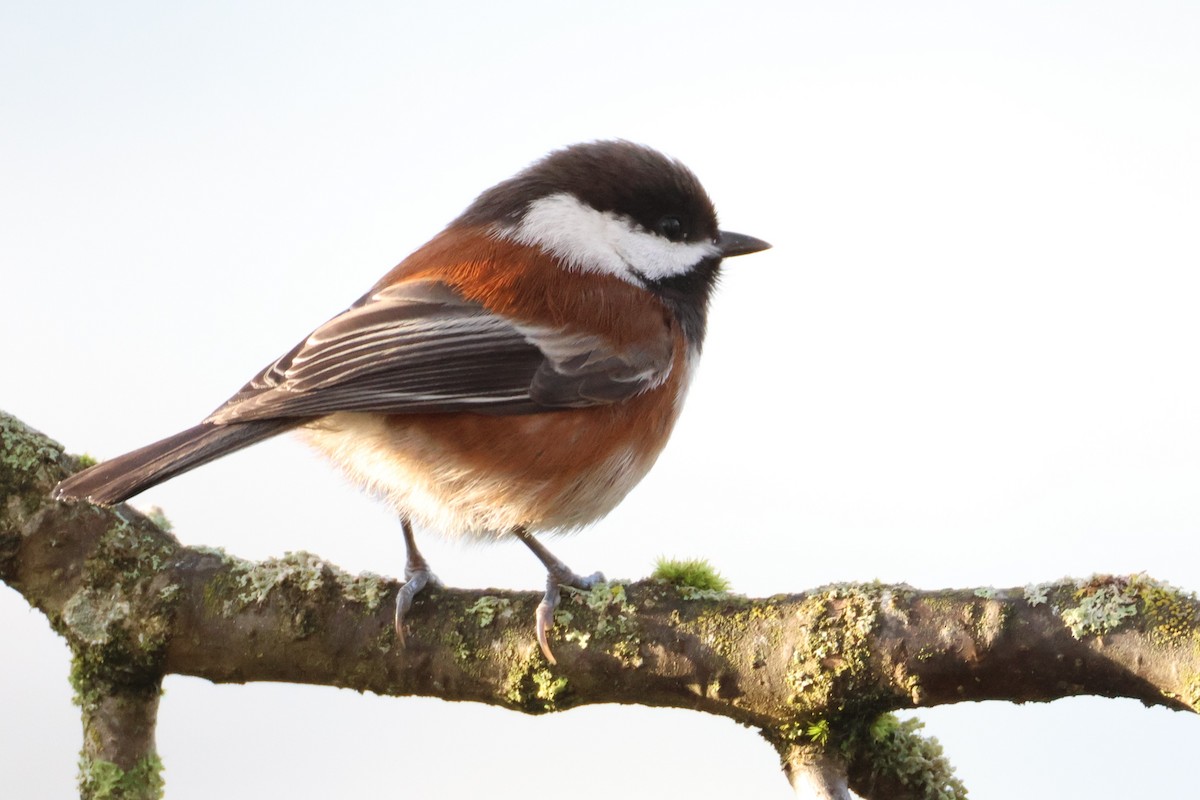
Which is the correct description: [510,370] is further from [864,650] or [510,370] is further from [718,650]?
[864,650]

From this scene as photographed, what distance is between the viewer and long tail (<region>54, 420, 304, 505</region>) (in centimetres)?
246

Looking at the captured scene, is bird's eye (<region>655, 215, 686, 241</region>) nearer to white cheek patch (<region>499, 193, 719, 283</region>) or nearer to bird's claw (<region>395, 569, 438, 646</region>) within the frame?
white cheek patch (<region>499, 193, 719, 283</region>)

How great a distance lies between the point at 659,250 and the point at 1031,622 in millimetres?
1914

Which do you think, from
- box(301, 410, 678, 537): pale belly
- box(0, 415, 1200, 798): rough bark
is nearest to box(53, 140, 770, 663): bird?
box(301, 410, 678, 537): pale belly

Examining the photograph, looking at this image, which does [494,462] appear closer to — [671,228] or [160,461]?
[160,461]

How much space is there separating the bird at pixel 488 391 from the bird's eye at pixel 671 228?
0.23 m

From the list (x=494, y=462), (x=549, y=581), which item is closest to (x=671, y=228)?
(x=494, y=462)

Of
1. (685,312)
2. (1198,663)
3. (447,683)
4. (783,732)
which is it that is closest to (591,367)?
(685,312)

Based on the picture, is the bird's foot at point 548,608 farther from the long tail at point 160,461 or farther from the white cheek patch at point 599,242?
the white cheek patch at point 599,242

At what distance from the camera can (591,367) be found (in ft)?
10.1

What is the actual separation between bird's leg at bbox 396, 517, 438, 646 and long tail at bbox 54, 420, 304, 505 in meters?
0.48

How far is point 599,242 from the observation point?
3453 mm

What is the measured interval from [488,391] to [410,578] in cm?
55

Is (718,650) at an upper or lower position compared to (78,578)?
lower
